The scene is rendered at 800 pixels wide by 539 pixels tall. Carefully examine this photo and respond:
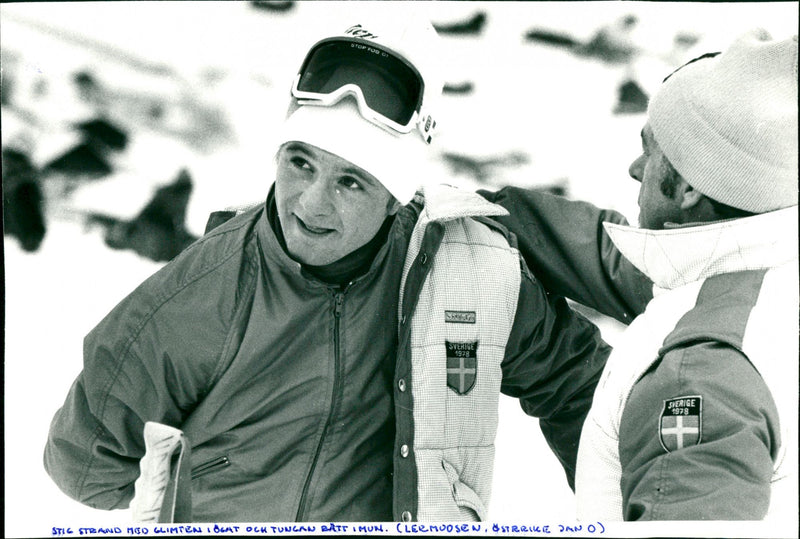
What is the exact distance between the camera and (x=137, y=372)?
122 cm

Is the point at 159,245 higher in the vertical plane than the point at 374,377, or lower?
higher

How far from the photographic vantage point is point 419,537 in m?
1.29

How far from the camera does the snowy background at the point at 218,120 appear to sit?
133 cm

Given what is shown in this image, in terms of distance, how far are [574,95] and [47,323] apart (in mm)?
854

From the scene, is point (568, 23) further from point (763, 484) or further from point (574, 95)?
point (763, 484)

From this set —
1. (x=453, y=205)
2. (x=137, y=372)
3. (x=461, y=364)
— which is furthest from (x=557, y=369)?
(x=137, y=372)

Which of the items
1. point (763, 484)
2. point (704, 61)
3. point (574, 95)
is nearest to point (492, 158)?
point (574, 95)

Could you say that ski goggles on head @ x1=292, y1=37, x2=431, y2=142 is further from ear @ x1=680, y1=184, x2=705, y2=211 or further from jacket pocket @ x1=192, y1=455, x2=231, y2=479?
jacket pocket @ x1=192, y1=455, x2=231, y2=479

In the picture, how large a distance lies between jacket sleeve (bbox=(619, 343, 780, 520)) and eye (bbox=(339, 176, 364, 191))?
0.43 m

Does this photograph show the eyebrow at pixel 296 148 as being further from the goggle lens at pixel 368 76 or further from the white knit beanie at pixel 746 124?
the white knit beanie at pixel 746 124

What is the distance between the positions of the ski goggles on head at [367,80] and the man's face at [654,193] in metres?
0.31

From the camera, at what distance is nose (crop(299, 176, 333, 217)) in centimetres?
117

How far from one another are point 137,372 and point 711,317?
740 millimetres

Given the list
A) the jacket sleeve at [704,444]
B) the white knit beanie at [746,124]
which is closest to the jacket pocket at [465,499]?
the jacket sleeve at [704,444]
